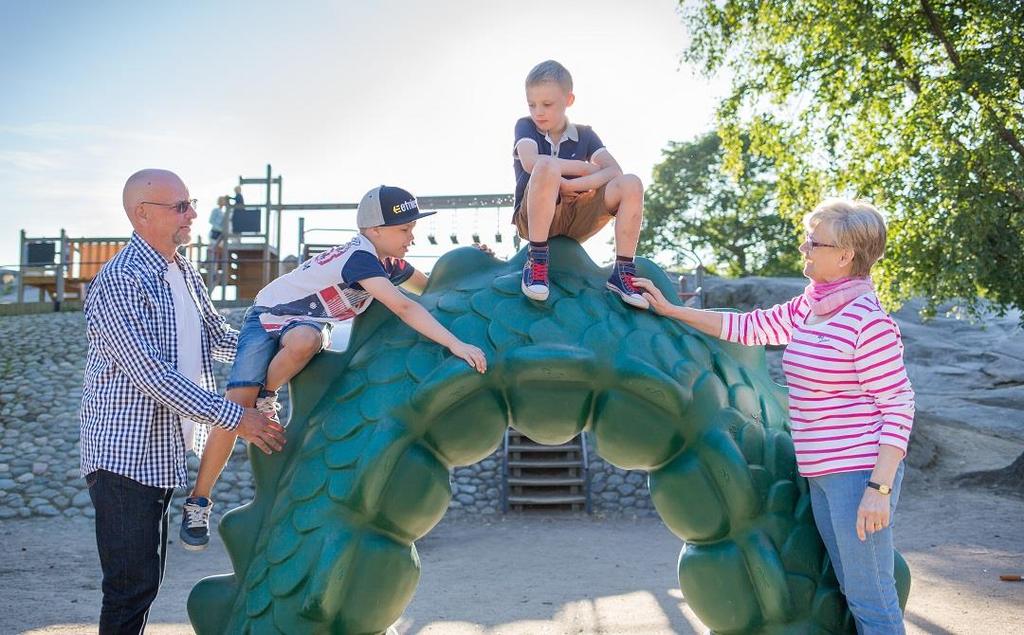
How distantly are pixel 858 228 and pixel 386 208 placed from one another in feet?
5.04

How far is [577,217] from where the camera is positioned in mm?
3193

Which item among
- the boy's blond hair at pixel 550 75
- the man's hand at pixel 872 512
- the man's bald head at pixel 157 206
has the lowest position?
the man's hand at pixel 872 512

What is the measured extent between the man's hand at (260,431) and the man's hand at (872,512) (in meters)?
1.85

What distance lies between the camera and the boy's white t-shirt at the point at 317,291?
3.04 meters

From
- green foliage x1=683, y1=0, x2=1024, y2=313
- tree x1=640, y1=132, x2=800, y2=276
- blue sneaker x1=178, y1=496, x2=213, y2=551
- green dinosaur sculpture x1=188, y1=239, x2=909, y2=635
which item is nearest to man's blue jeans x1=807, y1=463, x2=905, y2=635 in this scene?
green dinosaur sculpture x1=188, y1=239, x2=909, y2=635

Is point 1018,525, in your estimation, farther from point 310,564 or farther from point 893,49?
point 310,564

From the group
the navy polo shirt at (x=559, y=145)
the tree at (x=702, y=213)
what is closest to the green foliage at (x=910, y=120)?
the navy polo shirt at (x=559, y=145)

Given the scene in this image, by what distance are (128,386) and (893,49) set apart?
10843 millimetres

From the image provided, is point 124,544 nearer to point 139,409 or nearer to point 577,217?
point 139,409

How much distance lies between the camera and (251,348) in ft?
9.96

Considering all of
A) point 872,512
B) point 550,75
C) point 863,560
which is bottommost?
point 863,560

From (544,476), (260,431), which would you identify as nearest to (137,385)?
(260,431)

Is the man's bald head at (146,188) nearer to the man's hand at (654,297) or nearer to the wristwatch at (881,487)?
the man's hand at (654,297)

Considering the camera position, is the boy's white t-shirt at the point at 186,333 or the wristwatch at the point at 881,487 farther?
the boy's white t-shirt at the point at 186,333
